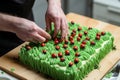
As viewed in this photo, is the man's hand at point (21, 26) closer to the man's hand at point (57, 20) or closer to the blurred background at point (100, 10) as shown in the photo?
the man's hand at point (57, 20)

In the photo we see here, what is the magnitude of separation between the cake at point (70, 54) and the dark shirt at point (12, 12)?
20 centimetres

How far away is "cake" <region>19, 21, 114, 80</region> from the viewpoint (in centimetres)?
116

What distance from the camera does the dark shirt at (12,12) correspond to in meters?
1.39

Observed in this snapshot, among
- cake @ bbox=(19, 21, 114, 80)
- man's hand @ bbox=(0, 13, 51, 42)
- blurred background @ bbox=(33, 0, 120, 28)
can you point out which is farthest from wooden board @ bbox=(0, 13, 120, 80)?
blurred background @ bbox=(33, 0, 120, 28)

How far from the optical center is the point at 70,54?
1229 millimetres

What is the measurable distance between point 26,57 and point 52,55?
13cm

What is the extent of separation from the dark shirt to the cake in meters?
0.20

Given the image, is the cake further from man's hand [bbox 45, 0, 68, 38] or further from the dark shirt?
the dark shirt

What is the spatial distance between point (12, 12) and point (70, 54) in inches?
16.1

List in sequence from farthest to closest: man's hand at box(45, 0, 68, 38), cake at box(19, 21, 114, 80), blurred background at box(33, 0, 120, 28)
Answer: blurred background at box(33, 0, 120, 28)
man's hand at box(45, 0, 68, 38)
cake at box(19, 21, 114, 80)

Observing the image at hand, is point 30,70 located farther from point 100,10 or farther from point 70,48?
point 100,10

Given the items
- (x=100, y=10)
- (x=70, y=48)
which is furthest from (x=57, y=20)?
(x=100, y=10)

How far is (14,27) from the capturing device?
3.85 feet

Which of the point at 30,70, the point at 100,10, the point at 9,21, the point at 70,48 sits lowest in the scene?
the point at 30,70
